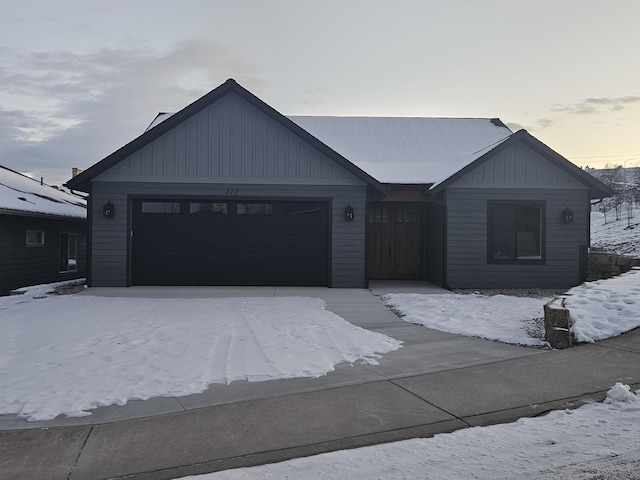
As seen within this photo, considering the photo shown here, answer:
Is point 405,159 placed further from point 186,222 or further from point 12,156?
point 12,156

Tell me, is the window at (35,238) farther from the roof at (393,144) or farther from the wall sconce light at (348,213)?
the wall sconce light at (348,213)

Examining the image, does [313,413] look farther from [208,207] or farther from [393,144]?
[393,144]

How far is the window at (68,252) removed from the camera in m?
16.0

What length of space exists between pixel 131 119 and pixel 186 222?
946cm

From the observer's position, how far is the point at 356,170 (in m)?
12.5

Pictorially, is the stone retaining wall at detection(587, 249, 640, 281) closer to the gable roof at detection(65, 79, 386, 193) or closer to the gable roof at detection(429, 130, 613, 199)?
the gable roof at detection(429, 130, 613, 199)

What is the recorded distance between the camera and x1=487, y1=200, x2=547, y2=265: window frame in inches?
510

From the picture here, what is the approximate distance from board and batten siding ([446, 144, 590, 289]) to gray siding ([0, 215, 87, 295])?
1200 cm

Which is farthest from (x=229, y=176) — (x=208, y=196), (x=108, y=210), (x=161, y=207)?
(x=108, y=210)

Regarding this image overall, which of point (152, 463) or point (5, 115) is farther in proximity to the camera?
point (5, 115)

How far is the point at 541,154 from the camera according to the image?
42.1ft

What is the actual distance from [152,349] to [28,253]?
10.1 m

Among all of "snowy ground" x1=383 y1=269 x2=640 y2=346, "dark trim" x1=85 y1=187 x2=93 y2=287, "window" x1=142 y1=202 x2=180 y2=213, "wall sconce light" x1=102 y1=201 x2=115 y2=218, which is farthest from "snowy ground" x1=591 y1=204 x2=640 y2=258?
"dark trim" x1=85 y1=187 x2=93 y2=287

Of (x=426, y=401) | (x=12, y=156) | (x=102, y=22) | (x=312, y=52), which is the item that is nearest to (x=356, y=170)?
(x=312, y=52)
